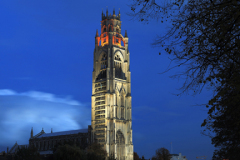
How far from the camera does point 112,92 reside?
121062 mm

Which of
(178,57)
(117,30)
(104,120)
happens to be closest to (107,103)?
(104,120)

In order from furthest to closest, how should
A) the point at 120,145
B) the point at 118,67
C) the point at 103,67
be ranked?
1. the point at 103,67
2. the point at 118,67
3. the point at 120,145

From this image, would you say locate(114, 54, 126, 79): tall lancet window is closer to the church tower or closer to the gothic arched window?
the church tower

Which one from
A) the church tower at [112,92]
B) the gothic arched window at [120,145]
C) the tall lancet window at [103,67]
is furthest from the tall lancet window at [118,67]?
the gothic arched window at [120,145]

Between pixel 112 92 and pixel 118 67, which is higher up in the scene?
pixel 118 67

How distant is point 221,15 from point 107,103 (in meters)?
104

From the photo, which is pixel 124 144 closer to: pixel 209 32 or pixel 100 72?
pixel 100 72

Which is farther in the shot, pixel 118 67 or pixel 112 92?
Answer: pixel 118 67

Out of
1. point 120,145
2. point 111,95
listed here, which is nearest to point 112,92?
point 111,95

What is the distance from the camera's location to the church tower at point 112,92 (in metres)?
119

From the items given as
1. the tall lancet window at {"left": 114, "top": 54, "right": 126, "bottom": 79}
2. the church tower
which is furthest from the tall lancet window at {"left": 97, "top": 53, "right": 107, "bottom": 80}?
the tall lancet window at {"left": 114, "top": 54, "right": 126, "bottom": 79}

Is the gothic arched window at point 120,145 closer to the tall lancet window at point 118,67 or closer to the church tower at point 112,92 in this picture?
the church tower at point 112,92

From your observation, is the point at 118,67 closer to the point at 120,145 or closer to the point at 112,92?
the point at 112,92

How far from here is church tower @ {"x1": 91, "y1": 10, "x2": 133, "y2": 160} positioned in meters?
119
